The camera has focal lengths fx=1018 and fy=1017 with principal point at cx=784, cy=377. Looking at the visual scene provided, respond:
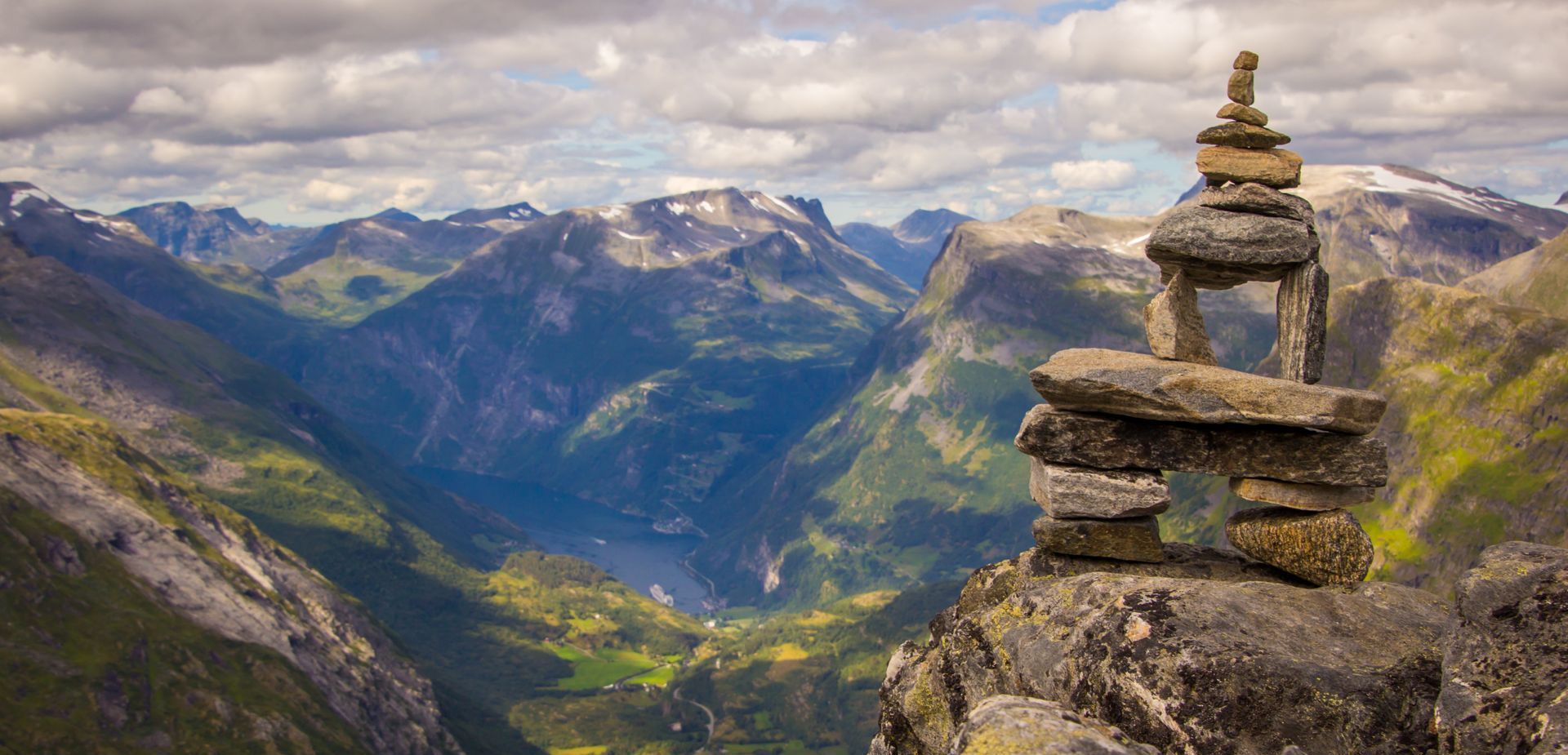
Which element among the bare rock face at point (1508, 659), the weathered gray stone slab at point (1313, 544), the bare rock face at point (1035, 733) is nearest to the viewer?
the bare rock face at point (1508, 659)

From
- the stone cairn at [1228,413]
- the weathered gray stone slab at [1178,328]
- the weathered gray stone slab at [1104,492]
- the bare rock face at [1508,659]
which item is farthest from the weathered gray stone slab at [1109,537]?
the bare rock face at [1508,659]

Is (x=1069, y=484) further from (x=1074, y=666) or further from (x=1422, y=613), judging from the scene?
(x=1422, y=613)

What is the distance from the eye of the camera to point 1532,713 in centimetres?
1780

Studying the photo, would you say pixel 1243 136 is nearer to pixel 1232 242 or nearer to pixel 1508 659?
pixel 1232 242

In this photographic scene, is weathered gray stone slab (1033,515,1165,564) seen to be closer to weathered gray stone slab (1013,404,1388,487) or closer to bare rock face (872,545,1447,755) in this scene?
weathered gray stone slab (1013,404,1388,487)

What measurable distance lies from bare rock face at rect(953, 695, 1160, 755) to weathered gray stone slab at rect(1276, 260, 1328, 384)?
1591cm

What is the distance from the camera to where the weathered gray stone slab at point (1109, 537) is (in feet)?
103

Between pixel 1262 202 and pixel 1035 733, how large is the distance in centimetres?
2031

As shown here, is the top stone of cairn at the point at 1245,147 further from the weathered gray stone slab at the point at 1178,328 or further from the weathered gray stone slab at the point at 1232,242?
the weathered gray stone slab at the point at 1178,328

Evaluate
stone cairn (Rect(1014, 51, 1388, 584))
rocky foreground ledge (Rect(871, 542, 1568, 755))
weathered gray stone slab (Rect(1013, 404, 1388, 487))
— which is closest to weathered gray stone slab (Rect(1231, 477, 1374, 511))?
stone cairn (Rect(1014, 51, 1388, 584))

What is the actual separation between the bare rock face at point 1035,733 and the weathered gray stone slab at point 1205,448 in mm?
11097

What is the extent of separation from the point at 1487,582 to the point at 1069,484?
39.7 ft

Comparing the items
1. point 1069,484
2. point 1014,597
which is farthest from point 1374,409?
point 1014,597

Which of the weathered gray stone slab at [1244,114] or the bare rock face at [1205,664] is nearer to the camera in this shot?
the bare rock face at [1205,664]
